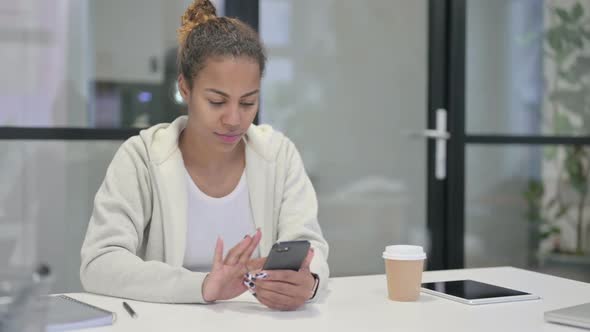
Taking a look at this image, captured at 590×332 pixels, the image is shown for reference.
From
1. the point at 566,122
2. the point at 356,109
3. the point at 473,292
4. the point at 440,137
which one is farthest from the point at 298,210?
the point at 566,122

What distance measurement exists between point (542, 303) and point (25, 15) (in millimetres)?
2225

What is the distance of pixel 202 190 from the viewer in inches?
76.3

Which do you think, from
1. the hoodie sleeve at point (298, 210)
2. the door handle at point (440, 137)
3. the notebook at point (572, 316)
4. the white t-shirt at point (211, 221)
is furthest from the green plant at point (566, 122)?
the notebook at point (572, 316)

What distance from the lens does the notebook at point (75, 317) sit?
123 centimetres

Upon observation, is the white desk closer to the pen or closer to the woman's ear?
the pen

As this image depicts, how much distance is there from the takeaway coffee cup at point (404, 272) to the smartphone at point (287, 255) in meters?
0.19

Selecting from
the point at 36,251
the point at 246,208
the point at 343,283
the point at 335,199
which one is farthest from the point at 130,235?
the point at 335,199

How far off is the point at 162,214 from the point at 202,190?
0.14 metres

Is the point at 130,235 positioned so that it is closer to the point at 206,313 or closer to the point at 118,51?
the point at 206,313

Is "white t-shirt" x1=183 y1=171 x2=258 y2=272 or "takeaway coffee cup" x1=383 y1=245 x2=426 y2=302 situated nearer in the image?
"takeaway coffee cup" x1=383 y1=245 x2=426 y2=302

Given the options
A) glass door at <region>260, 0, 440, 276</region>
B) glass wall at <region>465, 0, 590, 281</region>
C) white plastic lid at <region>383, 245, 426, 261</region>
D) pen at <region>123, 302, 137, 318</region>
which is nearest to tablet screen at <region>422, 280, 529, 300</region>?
white plastic lid at <region>383, 245, 426, 261</region>

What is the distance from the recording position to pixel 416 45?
370 centimetres

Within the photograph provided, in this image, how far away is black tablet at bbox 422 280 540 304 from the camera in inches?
58.7

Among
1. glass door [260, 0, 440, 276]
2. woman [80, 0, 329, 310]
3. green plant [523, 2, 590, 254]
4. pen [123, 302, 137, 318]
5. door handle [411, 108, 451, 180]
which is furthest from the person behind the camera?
green plant [523, 2, 590, 254]
